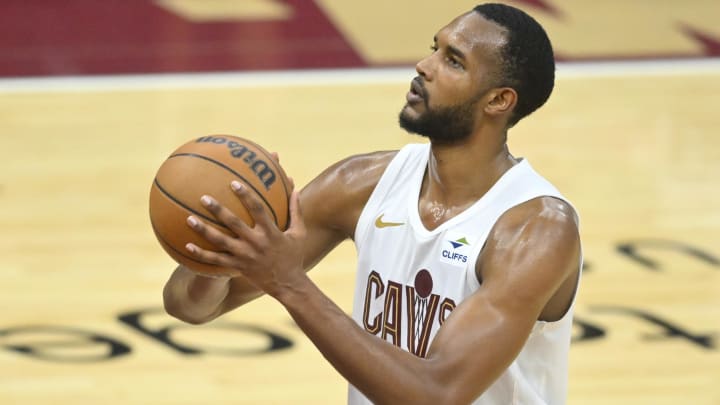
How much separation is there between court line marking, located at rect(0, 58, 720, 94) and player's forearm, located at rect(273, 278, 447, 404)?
7893 mm

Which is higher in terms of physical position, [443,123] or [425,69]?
[425,69]

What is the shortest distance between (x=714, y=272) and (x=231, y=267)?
476 cm

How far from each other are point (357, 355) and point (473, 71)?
2.93 ft

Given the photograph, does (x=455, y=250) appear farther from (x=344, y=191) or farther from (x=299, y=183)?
(x=299, y=183)

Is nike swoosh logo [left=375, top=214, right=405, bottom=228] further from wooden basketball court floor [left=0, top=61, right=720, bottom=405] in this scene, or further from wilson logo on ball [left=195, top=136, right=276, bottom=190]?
wooden basketball court floor [left=0, top=61, right=720, bottom=405]

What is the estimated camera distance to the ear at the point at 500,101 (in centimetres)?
348

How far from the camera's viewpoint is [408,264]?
3559 millimetres

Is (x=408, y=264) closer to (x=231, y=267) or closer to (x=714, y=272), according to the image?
(x=231, y=267)

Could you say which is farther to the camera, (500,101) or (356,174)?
(356,174)

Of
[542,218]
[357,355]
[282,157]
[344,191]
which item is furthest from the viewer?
[282,157]

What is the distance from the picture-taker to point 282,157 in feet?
29.1

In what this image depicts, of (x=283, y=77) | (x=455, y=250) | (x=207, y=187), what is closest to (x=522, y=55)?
(x=455, y=250)

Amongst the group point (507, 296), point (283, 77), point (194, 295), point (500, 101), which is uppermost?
point (283, 77)

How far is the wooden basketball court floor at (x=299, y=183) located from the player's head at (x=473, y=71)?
250 cm
